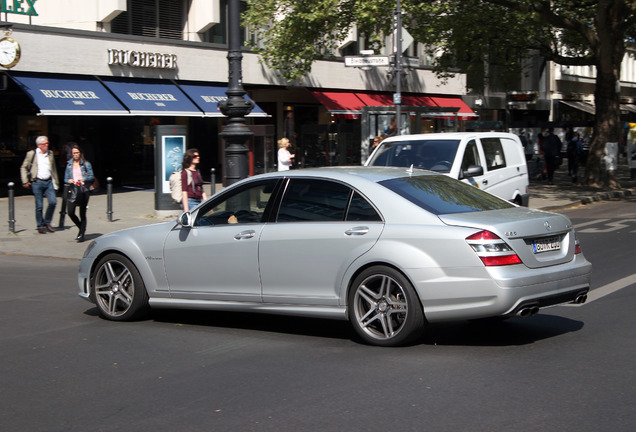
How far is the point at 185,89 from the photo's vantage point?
1067 inches

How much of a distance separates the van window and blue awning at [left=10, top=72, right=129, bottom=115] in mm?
11856

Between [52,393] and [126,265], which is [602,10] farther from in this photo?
[52,393]

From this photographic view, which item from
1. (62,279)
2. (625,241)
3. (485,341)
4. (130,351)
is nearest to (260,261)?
(130,351)

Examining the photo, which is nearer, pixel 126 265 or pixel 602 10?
pixel 126 265

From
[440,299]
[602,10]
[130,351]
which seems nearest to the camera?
[440,299]

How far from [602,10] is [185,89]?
1287 cm

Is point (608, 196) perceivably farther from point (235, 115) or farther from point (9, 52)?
point (9, 52)

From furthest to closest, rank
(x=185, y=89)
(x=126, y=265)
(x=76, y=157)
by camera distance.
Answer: (x=185, y=89)
(x=76, y=157)
(x=126, y=265)

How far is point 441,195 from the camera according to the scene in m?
7.15

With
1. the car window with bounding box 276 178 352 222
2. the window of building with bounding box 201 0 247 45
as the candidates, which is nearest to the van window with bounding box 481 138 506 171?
the car window with bounding box 276 178 352 222

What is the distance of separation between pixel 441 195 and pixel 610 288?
329 cm

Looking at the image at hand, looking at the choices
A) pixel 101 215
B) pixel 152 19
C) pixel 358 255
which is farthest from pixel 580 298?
pixel 152 19

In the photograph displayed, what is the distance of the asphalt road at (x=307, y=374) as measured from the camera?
4.96 meters

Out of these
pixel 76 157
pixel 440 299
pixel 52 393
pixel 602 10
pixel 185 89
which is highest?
pixel 602 10
